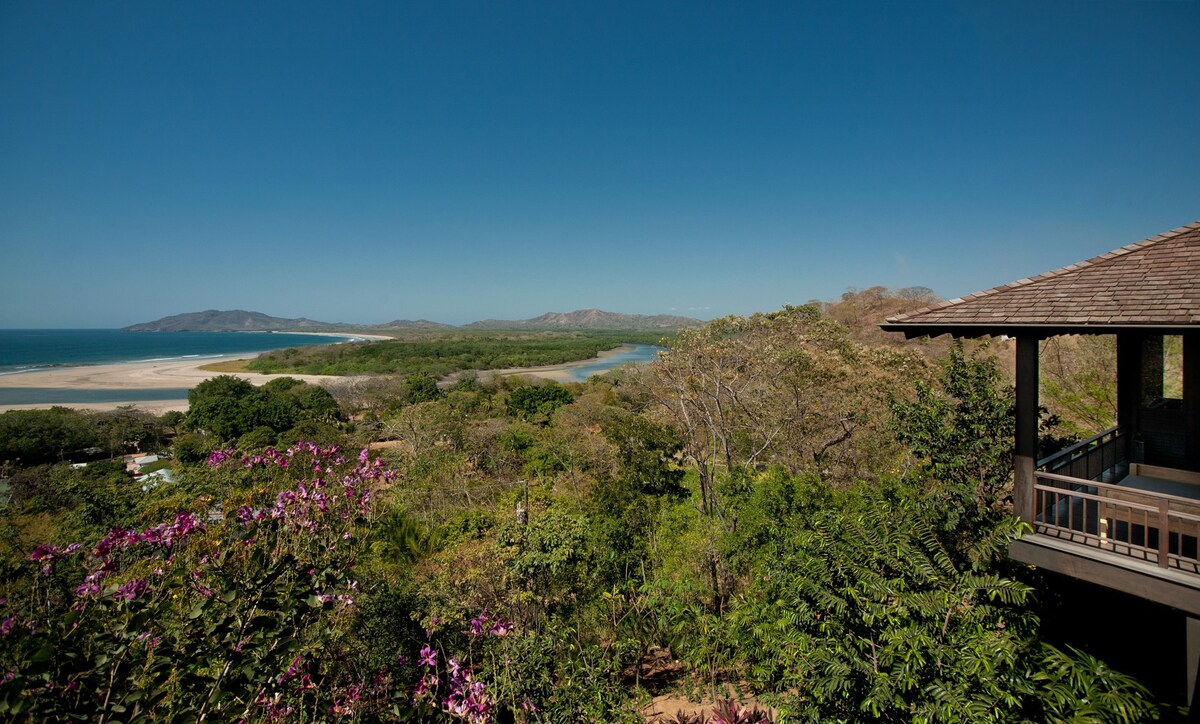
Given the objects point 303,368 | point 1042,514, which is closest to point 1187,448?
point 1042,514

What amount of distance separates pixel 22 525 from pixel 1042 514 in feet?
51.1

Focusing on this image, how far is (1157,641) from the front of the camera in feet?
17.3

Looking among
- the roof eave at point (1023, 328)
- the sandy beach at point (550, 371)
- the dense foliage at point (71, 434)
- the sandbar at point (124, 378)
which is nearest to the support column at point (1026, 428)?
the roof eave at point (1023, 328)

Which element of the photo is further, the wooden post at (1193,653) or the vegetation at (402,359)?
the vegetation at (402,359)

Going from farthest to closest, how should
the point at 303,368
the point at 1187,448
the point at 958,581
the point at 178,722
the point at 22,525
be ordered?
1. the point at 303,368
2. the point at 22,525
3. the point at 1187,448
4. the point at 958,581
5. the point at 178,722

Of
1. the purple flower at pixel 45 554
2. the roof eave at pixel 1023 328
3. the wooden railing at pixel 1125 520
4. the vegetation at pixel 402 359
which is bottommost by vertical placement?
the vegetation at pixel 402 359

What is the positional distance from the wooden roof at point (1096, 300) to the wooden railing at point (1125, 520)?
4.19 feet

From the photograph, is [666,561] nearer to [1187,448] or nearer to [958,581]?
[958,581]

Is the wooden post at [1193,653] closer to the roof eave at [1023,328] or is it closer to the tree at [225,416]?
the roof eave at [1023,328]

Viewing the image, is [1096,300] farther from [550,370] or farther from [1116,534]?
[550,370]

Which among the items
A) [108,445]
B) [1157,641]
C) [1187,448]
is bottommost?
[108,445]

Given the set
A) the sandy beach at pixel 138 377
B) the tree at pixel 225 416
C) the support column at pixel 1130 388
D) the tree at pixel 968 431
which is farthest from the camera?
the sandy beach at pixel 138 377

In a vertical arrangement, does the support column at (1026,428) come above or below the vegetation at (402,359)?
above

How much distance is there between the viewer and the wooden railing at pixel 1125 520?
3.77m
